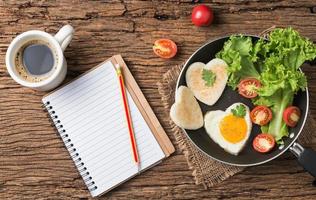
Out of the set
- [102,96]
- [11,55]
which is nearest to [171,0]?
[102,96]

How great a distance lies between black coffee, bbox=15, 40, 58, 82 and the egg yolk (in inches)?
18.7

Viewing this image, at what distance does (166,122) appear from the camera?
63.7 inches

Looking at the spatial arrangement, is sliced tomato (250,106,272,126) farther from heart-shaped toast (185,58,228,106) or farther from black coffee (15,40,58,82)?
black coffee (15,40,58,82)

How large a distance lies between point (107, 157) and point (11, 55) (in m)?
0.37

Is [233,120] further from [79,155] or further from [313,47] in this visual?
[79,155]

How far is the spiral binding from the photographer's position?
63.1 inches

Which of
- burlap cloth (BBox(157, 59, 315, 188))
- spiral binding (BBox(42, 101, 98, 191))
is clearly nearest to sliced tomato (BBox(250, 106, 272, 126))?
burlap cloth (BBox(157, 59, 315, 188))

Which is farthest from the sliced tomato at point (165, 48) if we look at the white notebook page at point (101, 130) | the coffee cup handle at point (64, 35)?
the coffee cup handle at point (64, 35)

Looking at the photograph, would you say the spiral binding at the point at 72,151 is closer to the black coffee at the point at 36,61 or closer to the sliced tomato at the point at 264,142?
the black coffee at the point at 36,61

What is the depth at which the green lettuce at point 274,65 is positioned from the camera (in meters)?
1.49

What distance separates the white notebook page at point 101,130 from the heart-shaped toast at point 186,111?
0.34ft

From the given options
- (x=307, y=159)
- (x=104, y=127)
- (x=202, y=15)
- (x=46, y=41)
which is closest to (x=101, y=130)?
(x=104, y=127)

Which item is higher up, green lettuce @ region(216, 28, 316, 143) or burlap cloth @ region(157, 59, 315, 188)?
green lettuce @ region(216, 28, 316, 143)

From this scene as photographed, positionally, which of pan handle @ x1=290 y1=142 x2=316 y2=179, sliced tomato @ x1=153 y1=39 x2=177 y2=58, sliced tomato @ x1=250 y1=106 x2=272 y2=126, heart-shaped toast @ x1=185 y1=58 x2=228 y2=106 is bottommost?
pan handle @ x1=290 y1=142 x2=316 y2=179
